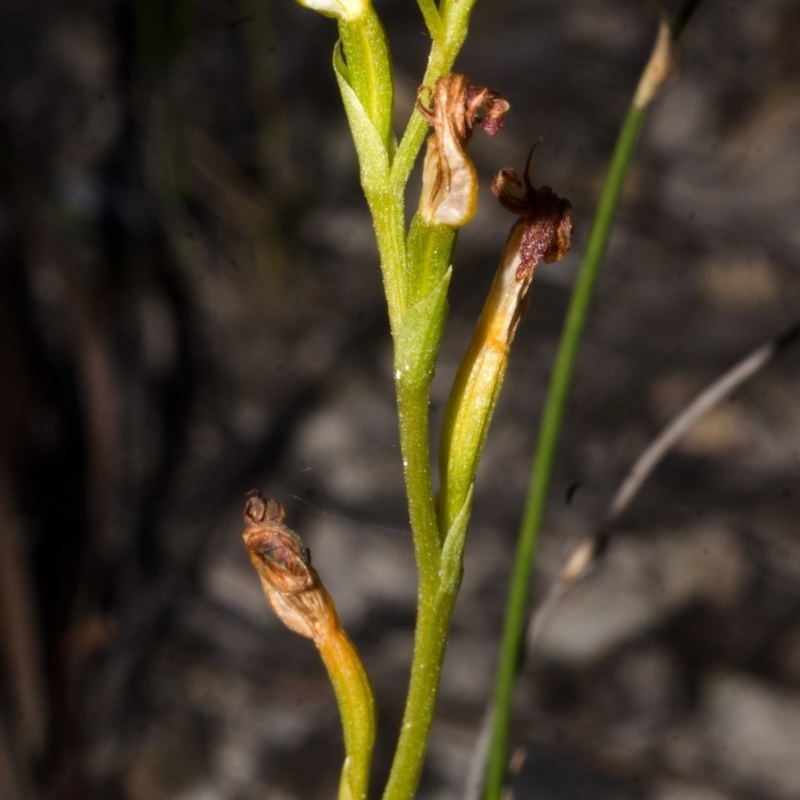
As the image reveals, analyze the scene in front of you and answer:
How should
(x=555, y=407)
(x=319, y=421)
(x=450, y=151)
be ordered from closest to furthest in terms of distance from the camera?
(x=450, y=151) → (x=555, y=407) → (x=319, y=421)

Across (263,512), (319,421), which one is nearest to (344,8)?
(263,512)

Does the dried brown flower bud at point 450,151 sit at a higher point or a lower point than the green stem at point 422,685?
higher

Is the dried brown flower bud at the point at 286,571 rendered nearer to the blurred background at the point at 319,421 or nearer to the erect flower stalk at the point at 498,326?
the erect flower stalk at the point at 498,326

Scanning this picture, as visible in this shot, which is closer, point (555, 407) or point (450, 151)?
point (450, 151)

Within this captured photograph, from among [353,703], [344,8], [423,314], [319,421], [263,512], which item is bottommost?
[319,421]

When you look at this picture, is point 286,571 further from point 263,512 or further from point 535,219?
point 535,219

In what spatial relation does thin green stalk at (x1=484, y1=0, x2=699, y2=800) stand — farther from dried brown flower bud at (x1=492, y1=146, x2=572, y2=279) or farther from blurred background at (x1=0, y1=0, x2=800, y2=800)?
blurred background at (x1=0, y1=0, x2=800, y2=800)

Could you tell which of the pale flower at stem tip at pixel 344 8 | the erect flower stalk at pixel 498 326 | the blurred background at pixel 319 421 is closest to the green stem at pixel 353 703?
the erect flower stalk at pixel 498 326
